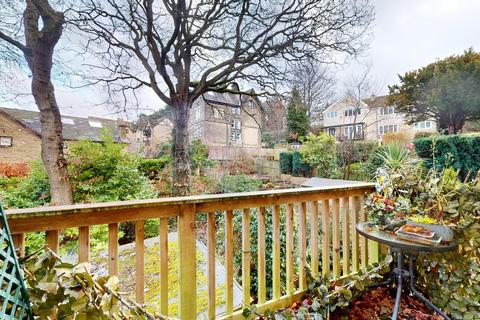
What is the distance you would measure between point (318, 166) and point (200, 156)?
17.2 feet

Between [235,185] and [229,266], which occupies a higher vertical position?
[229,266]

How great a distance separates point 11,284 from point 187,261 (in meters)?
0.90

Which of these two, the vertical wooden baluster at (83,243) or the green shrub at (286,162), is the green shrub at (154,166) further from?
the vertical wooden baluster at (83,243)

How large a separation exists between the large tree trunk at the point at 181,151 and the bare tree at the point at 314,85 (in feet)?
11.3

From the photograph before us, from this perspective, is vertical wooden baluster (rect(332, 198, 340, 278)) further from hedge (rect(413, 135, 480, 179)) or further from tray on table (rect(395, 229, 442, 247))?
hedge (rect(413, 135, 480, 179))

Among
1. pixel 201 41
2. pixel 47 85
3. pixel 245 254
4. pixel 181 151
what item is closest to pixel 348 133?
pixel 201 41

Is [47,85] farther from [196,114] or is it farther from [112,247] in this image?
[196,114]

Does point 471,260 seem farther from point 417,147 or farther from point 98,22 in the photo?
point 98,22

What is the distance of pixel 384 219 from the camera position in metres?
1.97

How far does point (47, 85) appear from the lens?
16.3 ft

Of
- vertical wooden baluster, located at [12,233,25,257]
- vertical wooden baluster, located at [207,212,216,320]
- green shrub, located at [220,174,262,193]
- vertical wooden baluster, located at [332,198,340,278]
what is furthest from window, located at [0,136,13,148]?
vertical wooden baluster, located at [332,198,340,278]

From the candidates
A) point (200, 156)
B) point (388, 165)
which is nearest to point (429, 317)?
point (388, 165)

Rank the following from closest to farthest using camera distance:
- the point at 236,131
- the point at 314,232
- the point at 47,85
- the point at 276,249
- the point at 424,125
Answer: the point at 276,249
the point at 314,232
the point at 47,85
the point at 424,125
the point at 236,131

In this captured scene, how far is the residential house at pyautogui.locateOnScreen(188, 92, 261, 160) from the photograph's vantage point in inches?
553
